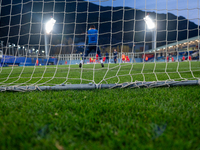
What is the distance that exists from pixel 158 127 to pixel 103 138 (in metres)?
0.31

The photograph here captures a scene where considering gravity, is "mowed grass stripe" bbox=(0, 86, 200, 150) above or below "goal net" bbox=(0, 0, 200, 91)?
below

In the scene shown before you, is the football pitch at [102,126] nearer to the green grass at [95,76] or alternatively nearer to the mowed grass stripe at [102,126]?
the mowed grass stripe at [102,126]

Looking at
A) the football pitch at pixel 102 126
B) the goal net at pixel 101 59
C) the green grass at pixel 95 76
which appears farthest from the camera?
the green grass at pixel 95 76

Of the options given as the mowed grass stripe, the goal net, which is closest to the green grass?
the goal net

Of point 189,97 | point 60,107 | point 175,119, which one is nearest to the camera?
point 175,119

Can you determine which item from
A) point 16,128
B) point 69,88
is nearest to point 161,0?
point 69,88

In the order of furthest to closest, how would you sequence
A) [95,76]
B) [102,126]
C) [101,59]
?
[101,59]
[95,76]
[102,126]

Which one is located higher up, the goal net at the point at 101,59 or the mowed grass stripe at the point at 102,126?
the goal net at the point at 101,59

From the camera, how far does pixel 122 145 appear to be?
0.54 m

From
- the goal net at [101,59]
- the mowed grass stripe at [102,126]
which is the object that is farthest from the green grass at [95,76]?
the mowed grass stripe at [102,126]

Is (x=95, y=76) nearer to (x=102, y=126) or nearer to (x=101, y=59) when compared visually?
(x=102, y=126)

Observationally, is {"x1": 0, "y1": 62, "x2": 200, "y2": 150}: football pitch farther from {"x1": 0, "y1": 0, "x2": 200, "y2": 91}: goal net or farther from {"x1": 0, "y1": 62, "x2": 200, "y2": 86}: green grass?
Answer: {"x1": 0, "y1": 62, "x2": 200, "y2": 86}: green grass

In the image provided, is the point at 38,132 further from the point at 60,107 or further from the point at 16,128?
the point at 60,107

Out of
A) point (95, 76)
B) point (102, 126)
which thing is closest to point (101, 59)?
point (95, 76)
